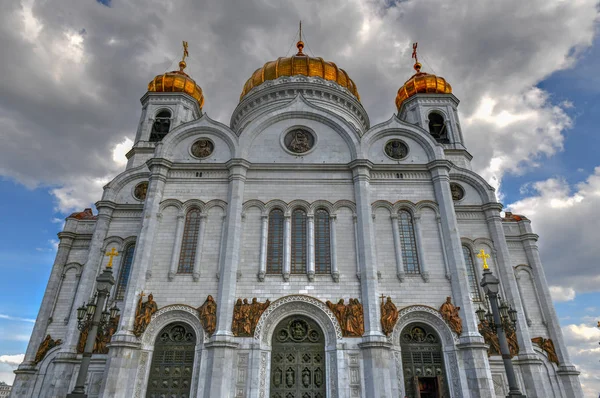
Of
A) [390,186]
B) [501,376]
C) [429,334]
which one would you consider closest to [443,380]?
[429,334]

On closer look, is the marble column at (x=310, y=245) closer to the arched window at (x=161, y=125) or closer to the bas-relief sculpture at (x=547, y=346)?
the bas-relief sculpture at (x=547, y=346)

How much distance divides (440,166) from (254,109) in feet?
43.1

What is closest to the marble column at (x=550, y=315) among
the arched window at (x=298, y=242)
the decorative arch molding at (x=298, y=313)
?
the decorative arch molding at (x=298, y=313)

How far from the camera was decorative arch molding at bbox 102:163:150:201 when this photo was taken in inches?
878

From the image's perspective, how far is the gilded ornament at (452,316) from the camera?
52.4 feet

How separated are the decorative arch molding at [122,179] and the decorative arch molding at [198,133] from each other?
152 inches

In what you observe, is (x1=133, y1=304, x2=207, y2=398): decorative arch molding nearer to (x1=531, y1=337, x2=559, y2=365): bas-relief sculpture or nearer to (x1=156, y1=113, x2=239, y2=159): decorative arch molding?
(x1=156, y1=113, x2=239, y2=159): decorative arch molding

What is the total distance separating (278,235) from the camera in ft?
60.2

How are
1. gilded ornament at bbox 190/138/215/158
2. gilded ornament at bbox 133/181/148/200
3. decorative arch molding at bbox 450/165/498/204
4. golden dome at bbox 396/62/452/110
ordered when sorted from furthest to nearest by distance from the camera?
golden dome at bbox 396/62/452/110, gilded ornament at bbox 133/181/148/200, decorative arch molding at bbox 450/165/498/204, gilded ornament at bbox 190/138/215/158

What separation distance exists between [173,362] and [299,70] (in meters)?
20.4

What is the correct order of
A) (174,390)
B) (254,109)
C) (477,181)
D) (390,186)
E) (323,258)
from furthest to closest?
1. (254,109)
2. (477,181)
3. (390,186)
4. (323,258)
5. (174,390)

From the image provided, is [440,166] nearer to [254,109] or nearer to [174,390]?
[254,109]

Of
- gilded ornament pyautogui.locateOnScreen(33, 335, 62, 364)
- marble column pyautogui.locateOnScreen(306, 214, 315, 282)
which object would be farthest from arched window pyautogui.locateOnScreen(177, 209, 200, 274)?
gilded ornament pyautogui.locateOnScreen(33, 335, 62, 364)

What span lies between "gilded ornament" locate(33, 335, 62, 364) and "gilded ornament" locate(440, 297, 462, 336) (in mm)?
18870
